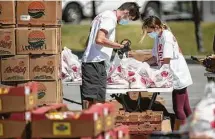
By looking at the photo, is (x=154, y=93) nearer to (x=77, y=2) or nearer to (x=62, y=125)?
(x=62, y=125)

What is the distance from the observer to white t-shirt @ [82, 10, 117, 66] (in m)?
9.01

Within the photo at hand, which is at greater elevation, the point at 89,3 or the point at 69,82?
the point at 89,3

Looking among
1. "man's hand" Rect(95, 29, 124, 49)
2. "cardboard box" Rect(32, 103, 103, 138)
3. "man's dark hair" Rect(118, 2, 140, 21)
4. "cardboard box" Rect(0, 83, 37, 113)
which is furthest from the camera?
"man's dark hair" Rect(118, 2, 140, 21)

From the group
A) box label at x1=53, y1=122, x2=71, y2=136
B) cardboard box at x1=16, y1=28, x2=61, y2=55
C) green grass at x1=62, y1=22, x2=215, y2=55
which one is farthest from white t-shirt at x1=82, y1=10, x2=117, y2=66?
green grass at x1=62, y1=22, x2=215, y2=55

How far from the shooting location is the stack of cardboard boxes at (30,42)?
32.6 ft

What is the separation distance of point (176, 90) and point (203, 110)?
10.6ft

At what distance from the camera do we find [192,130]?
6438mm

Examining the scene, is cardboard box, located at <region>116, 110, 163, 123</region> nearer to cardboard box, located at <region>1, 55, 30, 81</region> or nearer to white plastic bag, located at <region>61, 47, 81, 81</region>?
white plastic bag, located at <region>61, 47, 81, 81</region>

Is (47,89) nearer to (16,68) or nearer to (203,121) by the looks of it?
(16,68)

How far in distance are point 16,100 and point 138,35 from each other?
17507 millimetres

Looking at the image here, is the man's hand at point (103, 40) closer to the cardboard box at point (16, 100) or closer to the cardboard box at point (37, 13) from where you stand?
the cardboard box at point (37, 13)

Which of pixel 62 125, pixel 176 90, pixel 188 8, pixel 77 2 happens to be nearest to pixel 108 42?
pixel 176 90

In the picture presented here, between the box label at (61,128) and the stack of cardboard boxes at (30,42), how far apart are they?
10.3 ft

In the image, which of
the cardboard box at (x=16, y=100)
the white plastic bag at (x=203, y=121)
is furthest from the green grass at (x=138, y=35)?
the white plastic bag at (x=203, y=121)
